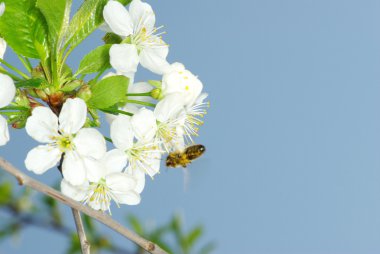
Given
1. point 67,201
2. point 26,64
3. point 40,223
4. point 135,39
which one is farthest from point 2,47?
point 40,223

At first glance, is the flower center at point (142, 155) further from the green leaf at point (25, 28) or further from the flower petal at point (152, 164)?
the green leaf at point (25, 28)

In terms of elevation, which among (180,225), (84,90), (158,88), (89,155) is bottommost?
(89,155)

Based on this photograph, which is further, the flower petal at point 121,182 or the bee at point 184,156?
the bee at point 184,156

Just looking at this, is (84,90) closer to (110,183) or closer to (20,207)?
(110,183)

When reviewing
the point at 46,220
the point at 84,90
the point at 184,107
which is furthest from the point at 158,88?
the point at 46,220

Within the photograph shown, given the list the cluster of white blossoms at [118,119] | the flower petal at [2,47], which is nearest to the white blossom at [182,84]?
the cluster of white blossoms at [118,119]

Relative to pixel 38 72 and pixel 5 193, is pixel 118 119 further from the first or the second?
pixel 5 193
